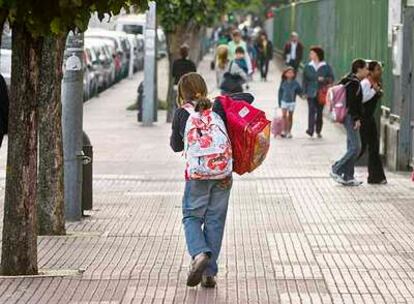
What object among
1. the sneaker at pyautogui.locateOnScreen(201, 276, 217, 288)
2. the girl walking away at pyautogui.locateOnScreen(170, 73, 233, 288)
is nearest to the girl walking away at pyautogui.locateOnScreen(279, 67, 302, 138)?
the girl walking away at pyautogui.locateOnScreen(170, 73, 233, 288)

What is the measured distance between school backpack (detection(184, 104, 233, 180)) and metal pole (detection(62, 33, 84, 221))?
4.02 m

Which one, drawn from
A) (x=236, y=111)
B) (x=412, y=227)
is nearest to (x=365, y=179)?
(x=412, y=227)

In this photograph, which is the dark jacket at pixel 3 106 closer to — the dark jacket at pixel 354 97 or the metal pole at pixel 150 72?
the dark jacket at pixel 354 97

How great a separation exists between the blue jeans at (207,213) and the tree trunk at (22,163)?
1197 millimetres

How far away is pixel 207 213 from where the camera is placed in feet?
32.8

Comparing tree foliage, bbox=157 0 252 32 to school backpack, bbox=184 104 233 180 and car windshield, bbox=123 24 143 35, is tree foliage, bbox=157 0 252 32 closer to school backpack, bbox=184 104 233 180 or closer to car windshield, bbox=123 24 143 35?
school backpack, bbox=184 104 233 180

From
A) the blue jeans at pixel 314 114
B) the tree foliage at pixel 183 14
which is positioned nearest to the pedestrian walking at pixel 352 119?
the blue jeans at pixel 314 114

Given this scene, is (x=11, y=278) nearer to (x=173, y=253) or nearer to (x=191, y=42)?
(x=173, y=253)

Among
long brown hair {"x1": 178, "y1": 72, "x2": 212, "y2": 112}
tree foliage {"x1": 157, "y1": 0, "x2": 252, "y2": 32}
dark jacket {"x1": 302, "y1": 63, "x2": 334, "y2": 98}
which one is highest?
tree foliage {"x1": 157, "y1": 0, "x2": 252, "y2": 32}

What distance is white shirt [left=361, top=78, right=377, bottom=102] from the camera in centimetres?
1730

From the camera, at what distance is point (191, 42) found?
125 ft

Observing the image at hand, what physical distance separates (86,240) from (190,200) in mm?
2846

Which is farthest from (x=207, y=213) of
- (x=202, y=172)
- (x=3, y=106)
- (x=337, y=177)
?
(x=337, y=177)

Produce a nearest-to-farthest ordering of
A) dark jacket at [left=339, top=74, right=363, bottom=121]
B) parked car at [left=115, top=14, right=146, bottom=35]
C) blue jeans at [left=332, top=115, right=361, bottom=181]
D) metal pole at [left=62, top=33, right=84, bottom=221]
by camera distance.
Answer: metal pole at [left=62, top=33, right=84, bottom=221], dark jacket at [left=339, top=74, right=363, bottom=121], blue jeans at [left=332, top=115, right=361, bottom=181], parked car at [left=115, top=14, right=146, bottom=35]
